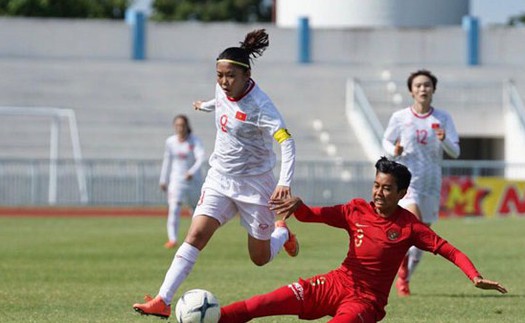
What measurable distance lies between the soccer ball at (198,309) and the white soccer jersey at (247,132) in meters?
1.63

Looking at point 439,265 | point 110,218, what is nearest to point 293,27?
point 110,218

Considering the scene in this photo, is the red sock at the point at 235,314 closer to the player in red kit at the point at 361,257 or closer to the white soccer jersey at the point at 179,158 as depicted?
the player in red kit at the point at 361,257

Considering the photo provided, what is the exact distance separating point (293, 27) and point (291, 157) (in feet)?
134

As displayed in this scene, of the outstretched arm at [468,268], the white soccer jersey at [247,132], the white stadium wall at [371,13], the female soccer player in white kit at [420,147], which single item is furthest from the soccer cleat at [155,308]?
the white stadium wall at [371,13]

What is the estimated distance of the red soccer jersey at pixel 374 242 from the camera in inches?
359

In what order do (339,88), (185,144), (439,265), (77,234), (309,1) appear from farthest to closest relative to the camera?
(309,1), (339,88), (77,234), (185,144), (439,265)

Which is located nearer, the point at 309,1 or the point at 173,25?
the point at 173,25

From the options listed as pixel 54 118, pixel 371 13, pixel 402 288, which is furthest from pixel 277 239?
pixel 371 13

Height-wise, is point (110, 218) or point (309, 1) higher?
point (309, 1)

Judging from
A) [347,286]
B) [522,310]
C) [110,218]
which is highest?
[347,286]

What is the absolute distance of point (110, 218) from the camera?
101 ft

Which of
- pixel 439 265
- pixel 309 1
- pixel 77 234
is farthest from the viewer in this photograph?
pixel 309 1

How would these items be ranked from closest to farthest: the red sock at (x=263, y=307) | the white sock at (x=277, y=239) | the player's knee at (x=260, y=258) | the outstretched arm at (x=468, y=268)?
the outstretched arm at (x=468, y=268) → the red sock at (x=263, y=307) → the player's knee at (x=260, y=258) → the white sock at (x=277, y=239)

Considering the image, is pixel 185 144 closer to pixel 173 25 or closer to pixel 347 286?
pixel 347 286
